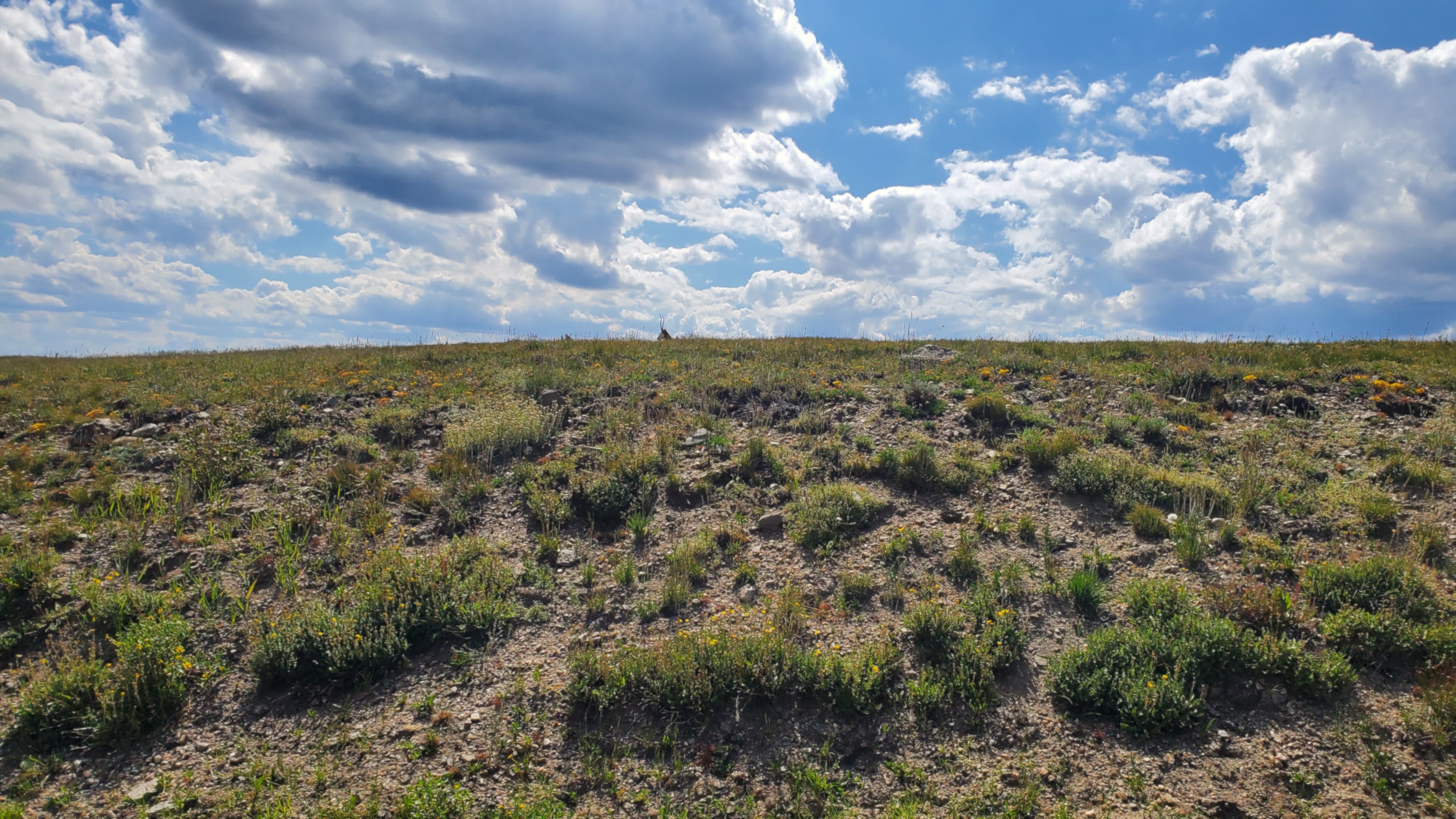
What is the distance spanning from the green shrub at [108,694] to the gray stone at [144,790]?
678 mm

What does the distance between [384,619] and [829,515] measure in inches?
206

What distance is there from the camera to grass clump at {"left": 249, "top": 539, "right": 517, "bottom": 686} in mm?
6676

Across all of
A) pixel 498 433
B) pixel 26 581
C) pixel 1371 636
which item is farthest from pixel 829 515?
pixel 26 581

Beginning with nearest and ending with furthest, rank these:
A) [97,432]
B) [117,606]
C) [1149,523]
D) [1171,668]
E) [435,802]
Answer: [435,802] → [1171,668] → [117,606] → [1149,523] → [97,432]

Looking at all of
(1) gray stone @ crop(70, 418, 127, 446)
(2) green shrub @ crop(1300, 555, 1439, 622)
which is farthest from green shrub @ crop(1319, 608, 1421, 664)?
(1) gray stone @ crop(70, 418, 127, 446)

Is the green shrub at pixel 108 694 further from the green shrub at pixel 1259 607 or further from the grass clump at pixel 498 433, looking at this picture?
the green shrub at pixel 1259 607

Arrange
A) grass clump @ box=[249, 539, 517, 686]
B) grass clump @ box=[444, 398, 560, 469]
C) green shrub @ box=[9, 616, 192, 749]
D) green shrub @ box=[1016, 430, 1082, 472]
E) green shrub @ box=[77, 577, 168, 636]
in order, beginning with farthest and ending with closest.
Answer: grass clump @ box=[444, 398, 560, 469] → green shrub @ box=[1016, 430, 1082, 472] → green shrub @ box=[77, 577, 168, 636] → grass clump @ box=[249, 539, 517, 686] → green shrub @ box=[9, 616, 192, 749]

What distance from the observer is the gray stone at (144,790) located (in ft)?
17.9

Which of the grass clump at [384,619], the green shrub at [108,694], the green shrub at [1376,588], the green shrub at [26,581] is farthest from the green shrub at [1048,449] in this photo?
the green shrub at [26,581]

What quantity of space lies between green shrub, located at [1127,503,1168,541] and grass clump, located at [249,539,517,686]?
740cm

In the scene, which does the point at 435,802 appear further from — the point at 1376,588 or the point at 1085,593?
the point at 1376,588

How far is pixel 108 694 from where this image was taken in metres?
6.11

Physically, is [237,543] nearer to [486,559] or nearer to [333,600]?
[333,600]

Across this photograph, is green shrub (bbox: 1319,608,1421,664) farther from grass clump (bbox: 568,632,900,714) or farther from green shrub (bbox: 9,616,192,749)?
green shrub (bbox: 9,616,192,749)
